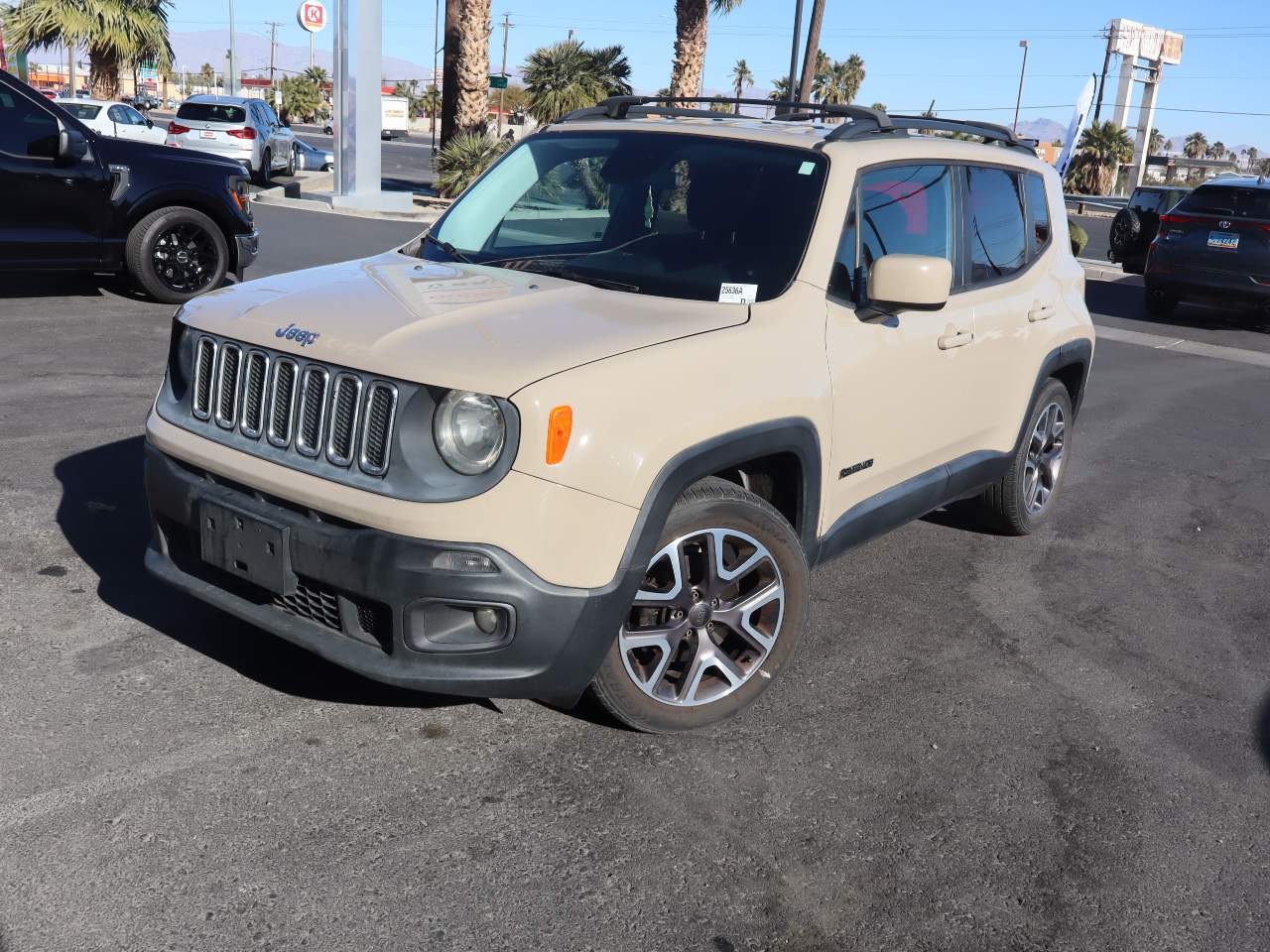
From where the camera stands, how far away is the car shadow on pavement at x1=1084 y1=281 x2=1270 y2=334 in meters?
15.3

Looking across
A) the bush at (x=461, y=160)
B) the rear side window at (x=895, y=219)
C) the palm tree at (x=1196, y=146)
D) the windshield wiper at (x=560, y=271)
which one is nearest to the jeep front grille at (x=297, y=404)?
the windshield wiper at (x=560, y=271)

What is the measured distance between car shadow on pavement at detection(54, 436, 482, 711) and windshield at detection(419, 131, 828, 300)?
4.95 ft

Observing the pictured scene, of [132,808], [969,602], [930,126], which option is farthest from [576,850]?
[930,126]

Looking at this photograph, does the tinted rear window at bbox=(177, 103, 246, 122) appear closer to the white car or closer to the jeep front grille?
the white car

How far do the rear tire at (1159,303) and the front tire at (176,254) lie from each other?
11.1m

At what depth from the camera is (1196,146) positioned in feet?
441

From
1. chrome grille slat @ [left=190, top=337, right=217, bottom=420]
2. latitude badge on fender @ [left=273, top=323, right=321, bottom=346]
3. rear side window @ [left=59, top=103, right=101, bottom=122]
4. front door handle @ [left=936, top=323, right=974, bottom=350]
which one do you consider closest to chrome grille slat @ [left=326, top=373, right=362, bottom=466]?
latitude badge on fender @ [left=273, top=323, right=321, bottom=346]

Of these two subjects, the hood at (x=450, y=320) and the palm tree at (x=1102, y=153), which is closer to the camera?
the hood at (x=450, y=320)

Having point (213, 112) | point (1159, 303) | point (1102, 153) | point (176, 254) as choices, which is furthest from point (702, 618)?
point (1102, 153)

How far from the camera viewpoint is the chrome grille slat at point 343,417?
10.5 ft

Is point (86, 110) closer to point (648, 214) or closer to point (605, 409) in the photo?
point (648, 214)

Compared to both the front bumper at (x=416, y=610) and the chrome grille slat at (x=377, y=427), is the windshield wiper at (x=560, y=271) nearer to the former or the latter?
the chrome grille slat at (x=377, y=427)

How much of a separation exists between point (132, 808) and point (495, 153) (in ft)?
66.6

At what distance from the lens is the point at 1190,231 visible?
1420 cm
